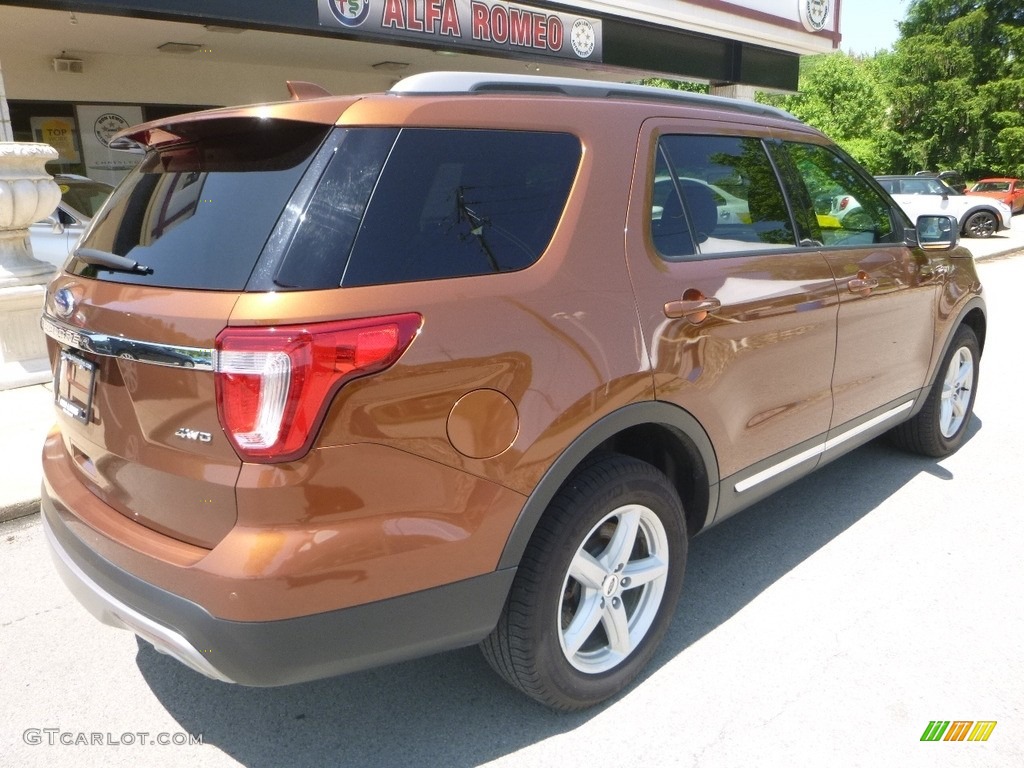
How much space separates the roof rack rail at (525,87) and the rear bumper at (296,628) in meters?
1.32

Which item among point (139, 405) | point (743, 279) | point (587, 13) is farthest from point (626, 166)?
point (587, 13)

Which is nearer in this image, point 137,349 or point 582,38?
point 137,349

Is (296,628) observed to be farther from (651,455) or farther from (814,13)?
(814,13)

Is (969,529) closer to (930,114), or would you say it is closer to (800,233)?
(800,233)

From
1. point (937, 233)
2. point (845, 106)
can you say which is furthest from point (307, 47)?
point (845, 106)

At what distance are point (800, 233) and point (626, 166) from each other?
1.11 meters

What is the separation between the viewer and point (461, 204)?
2094mm

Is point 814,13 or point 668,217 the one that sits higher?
point 814,13

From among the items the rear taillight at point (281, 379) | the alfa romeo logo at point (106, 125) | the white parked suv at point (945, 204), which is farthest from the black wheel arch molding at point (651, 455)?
the white parked suv at point (945, 204)

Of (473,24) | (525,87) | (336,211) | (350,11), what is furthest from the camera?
(473,24)

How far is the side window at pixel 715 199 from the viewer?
103 inches

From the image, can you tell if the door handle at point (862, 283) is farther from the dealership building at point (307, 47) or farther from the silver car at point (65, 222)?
the dealership building at point (307, 47)

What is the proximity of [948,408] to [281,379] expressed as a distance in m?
4.08

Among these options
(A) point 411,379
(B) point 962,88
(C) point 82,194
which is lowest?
(A) point 411,379
